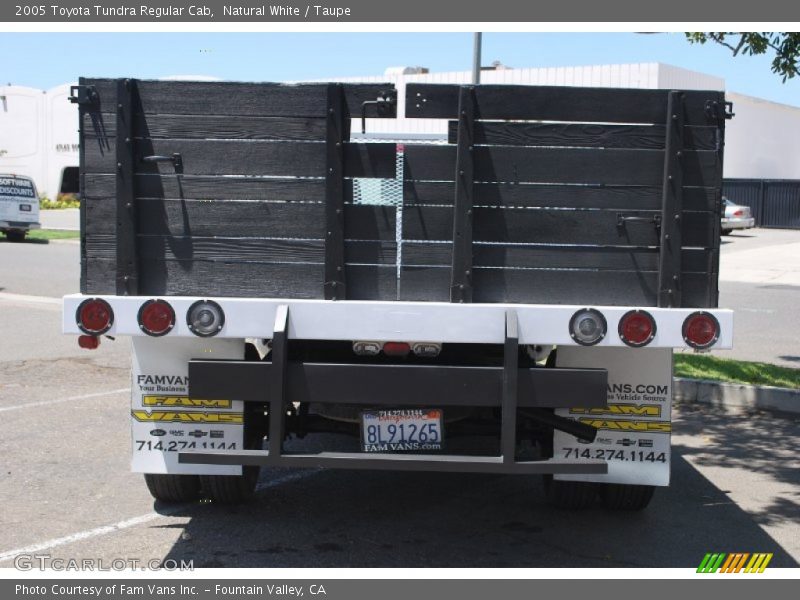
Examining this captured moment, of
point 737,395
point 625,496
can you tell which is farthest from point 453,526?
point 737,395

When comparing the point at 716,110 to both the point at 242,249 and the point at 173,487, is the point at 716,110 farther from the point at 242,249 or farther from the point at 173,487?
the point at 173,487

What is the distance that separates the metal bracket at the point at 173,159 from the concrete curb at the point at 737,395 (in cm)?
529

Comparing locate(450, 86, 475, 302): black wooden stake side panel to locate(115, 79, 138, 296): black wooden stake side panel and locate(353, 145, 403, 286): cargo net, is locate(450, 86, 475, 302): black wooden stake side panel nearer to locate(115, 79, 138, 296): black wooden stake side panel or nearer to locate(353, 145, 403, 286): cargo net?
locate(353, 145, 403, 286): cargo net

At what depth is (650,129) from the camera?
508cm

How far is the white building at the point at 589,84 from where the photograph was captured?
105 feet

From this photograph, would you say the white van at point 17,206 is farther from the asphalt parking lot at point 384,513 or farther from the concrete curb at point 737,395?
the concrete curb at point 737,395

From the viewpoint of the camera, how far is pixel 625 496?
6016 mm

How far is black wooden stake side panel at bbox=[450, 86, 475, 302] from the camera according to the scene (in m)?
5.01

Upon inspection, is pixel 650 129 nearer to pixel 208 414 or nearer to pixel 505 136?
pixel 505 136

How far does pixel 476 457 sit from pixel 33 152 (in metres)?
50.2

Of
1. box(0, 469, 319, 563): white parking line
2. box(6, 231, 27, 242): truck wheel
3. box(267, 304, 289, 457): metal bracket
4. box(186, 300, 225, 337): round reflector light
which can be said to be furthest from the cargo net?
box(6, 231, 27, 242): truck wheel

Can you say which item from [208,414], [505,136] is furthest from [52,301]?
[505,136]

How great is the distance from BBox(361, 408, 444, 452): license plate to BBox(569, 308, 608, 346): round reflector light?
0.76 meters

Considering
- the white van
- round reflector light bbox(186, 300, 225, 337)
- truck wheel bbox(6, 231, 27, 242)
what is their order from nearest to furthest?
round reflector light bbox(186, 300, 225, 337) → the white van → truck wheel bbox(6, 231, 27, 242)
